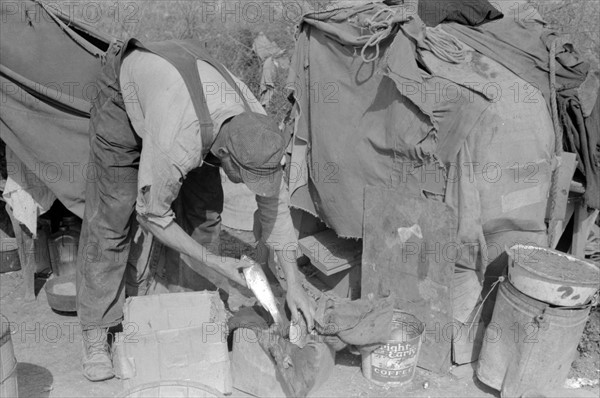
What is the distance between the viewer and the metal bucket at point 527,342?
126 inches

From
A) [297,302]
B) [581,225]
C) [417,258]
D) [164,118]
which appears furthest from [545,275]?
[164,118]

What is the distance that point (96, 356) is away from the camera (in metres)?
3.53

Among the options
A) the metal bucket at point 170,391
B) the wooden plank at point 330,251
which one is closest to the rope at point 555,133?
the wooden plank at point 330,251

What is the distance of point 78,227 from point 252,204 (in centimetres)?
151

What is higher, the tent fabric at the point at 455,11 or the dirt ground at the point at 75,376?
the tent fabric at the point at 455,11

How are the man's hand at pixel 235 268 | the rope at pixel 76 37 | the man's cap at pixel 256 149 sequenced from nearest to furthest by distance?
the man's cap at pixel 256 149, the man's hand at pixel 235 268, the rope at pixel 76 37

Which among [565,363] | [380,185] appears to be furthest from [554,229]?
[380,185]

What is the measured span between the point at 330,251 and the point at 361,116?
3.22ft

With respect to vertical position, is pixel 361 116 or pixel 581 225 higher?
pixel 361 116

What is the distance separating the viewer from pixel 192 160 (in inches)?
108

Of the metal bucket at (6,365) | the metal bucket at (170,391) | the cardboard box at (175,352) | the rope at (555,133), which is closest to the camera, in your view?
Result: the metal bucket at (6,365)

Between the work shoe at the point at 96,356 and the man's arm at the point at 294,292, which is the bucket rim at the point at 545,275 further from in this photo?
the work shoe at the point at 96,356

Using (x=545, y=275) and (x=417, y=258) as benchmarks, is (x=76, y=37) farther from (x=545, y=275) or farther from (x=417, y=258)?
(x=545, y=275)

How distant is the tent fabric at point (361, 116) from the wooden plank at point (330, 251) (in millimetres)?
259
